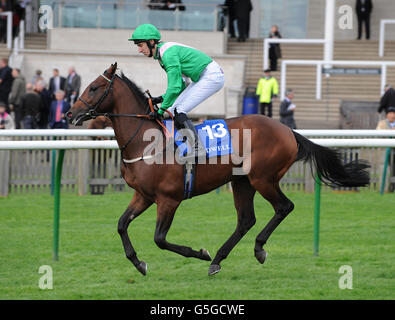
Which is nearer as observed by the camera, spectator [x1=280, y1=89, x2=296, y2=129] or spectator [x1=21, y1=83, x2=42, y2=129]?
spectator [x1=21, y1=83, x2=42, y2=129]

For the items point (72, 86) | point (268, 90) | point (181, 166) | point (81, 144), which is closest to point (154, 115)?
point (181, 166)

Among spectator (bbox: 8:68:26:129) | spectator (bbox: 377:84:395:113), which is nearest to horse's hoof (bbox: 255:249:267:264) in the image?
spectator (bbox: 377:84:395:113)

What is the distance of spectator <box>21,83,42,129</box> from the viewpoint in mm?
14906

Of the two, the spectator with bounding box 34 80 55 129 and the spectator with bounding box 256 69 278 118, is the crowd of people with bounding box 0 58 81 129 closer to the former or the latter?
the spectator with bounding box 34 80 55 129

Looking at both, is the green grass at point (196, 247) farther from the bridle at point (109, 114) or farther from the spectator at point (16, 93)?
the spectator at point (16, 93)

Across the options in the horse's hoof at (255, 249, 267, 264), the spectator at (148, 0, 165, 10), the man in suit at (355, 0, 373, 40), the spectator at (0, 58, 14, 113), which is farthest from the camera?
the man in suit at (355, 0, 373, 40)

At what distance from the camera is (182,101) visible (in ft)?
21.7

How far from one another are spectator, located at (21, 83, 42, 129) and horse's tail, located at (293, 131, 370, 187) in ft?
29.2

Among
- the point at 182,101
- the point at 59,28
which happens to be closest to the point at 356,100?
the point at 59,28

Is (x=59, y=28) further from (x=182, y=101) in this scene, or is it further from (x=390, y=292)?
(x=390, y=292)

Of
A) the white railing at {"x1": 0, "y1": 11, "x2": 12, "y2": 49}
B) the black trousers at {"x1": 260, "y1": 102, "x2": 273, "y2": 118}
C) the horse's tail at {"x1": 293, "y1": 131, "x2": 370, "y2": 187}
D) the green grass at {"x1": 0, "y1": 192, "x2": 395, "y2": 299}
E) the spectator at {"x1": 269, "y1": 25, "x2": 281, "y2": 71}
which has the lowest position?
the green grass at {"x1": 0, "y1": 192, "x2": 395, "y2": 299}

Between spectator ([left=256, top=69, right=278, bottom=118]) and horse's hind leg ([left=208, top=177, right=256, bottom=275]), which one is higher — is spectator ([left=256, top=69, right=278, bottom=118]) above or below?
above

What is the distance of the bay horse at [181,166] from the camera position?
6219 mm
